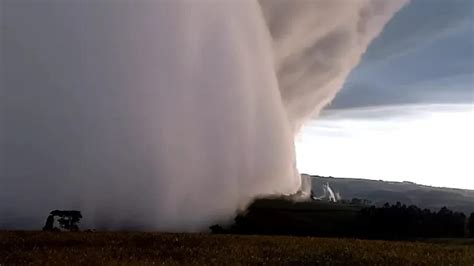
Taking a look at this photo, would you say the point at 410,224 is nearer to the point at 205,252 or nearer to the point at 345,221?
the point at 345,221

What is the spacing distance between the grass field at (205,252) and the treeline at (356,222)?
64952 mm

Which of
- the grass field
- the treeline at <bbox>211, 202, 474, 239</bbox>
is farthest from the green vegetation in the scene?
the grass field

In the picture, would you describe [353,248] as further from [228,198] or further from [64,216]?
[228,198]

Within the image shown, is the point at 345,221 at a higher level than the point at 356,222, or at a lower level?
higher

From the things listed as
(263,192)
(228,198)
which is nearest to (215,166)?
(228,198)

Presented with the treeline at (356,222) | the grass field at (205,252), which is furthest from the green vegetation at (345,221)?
the grass field at (205,252)

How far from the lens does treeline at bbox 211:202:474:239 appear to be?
114812 mm

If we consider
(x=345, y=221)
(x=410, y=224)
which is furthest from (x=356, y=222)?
(x=410, y=224)

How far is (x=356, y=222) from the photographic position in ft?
461

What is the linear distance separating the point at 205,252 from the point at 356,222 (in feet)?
355

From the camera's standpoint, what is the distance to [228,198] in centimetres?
17100

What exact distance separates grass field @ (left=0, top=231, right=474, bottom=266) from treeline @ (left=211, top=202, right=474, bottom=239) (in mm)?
64952

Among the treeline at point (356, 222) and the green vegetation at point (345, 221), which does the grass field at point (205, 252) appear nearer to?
the green vegetation at point (345, 221)

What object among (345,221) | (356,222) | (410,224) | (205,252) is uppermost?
(345,221)
